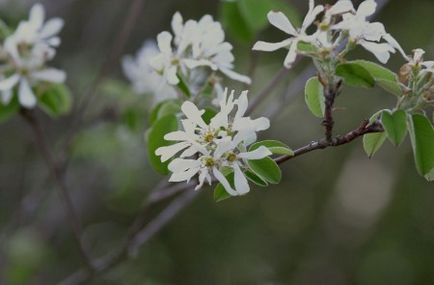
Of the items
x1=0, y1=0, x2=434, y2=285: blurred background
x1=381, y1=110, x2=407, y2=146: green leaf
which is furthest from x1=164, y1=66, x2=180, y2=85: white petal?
x1=0, y1=0, x2=434, y2=285: blurred background

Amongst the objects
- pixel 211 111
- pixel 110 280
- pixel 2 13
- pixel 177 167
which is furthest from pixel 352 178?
pixel 177 167

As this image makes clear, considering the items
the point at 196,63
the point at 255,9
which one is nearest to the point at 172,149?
the point at 196,63

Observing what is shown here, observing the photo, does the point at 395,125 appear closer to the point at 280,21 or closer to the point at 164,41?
the point at 280,21

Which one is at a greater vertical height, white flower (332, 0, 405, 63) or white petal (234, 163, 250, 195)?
white flower (332, 0, 405, 63)

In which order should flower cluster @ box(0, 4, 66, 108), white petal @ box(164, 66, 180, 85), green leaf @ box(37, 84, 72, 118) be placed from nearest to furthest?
white petal @ box(164, 66, 180, 85) → flower cluster @ box(0, 4, 66, 108) → green leaf @ box(37, 84, 72, 118)

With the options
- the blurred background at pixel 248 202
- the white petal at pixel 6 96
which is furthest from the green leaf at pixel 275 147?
the blurred background at pixel 248 202

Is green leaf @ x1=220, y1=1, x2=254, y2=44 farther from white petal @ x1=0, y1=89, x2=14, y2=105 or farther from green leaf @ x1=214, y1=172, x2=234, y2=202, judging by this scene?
green leaf @ x1=214, y1=172, x2=234, y2=202

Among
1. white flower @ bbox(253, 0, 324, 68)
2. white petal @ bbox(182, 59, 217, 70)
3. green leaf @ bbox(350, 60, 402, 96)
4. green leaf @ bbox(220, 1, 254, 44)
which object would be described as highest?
white flower @ bbox(253, 0, 324, 68)
